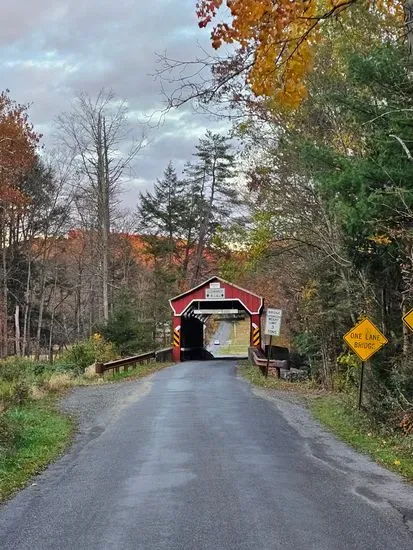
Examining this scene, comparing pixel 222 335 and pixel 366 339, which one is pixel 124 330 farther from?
pixel 222 335

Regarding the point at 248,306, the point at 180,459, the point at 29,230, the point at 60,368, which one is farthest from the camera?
the point at 29,230

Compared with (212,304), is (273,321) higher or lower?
lower

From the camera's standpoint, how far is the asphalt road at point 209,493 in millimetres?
5762

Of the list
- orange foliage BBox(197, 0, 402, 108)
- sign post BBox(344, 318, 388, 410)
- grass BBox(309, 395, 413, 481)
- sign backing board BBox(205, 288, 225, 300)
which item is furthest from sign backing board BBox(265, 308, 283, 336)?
orange foliage BBox(197, 0, 402, 108)

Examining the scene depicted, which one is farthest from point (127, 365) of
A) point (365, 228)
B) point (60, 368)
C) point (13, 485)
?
point (13, 485)

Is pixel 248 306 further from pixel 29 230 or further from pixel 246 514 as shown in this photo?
pixel 246 514

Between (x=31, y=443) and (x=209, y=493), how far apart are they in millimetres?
4608

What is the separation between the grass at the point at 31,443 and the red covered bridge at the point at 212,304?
2199 centimetres

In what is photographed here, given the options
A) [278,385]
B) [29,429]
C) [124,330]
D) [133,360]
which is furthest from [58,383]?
[124,330]

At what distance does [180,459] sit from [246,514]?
2963mm

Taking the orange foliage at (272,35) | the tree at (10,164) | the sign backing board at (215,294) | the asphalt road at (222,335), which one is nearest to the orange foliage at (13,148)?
the tree at (10,164)

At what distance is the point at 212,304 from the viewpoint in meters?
39.6

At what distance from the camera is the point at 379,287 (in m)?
15.2

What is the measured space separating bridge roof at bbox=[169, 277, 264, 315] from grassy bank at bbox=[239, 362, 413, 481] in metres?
17.7
